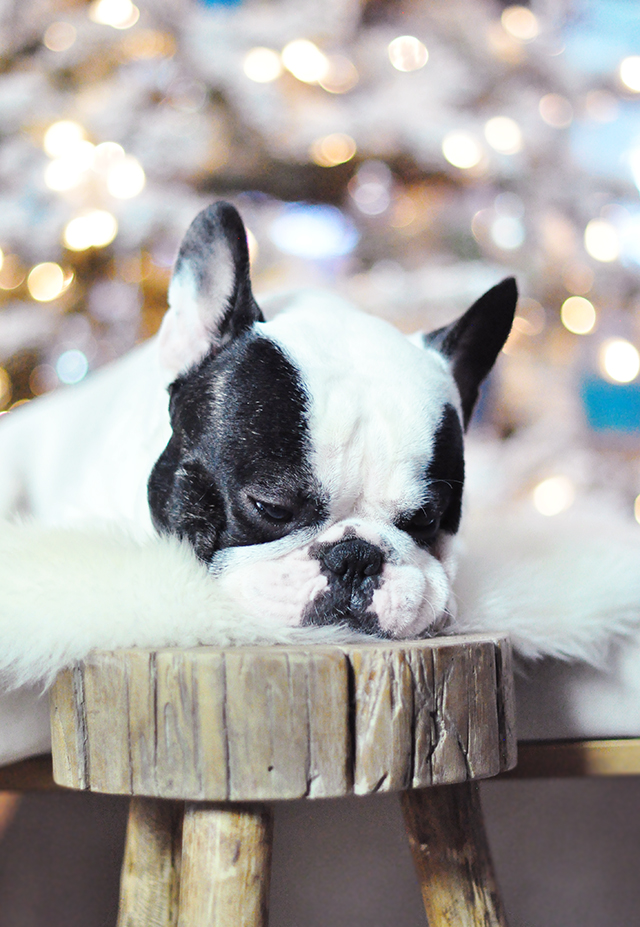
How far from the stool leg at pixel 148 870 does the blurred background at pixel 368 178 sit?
106 cm

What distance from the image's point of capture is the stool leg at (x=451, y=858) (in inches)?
25.4

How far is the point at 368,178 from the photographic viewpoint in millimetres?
1878

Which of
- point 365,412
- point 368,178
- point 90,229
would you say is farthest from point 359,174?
point 365,412

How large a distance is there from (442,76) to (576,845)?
60.2 inches

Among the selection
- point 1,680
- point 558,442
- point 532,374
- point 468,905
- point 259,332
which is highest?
point 259,332

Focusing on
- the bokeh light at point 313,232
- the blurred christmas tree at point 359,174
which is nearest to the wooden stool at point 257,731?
the blurred christmas tree at point 359,174

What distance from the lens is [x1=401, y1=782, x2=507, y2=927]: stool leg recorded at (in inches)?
25.4

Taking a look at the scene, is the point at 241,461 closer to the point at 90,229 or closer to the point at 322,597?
the point at 322,597

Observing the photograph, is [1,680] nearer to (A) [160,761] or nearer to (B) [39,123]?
(A) [160,761]

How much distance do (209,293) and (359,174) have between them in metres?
1.19

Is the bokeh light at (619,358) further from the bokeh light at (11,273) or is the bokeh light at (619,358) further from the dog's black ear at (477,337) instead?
the bokeh light at (11,273)

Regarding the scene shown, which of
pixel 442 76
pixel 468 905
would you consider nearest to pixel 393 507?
pixel 468 905

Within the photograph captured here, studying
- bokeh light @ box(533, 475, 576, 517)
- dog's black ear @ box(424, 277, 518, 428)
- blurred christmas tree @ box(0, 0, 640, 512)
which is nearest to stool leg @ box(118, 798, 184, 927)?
dog's black ear @ box(424, 277, 518, 428)

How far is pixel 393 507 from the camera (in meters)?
0.71
